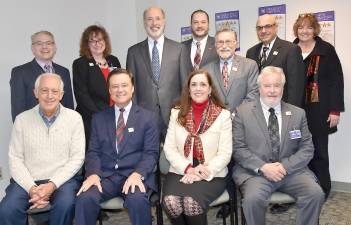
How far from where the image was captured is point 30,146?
3.06 m

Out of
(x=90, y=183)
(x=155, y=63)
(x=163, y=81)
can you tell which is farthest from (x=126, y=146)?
(x=155, y=63)

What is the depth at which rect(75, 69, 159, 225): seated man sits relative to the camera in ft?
9.70

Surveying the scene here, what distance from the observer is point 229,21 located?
4.95m

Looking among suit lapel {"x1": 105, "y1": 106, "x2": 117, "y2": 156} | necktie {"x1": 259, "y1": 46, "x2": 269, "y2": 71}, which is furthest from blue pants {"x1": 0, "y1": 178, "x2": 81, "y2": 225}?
necktie {"x1": 259, "y1": 46, "x2": 269, "y2": 71}

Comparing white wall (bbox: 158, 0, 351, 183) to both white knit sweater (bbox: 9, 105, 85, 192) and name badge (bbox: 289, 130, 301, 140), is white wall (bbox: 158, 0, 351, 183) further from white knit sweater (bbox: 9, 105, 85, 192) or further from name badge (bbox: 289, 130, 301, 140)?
white knit sweater (bbox: 9, 105, 85, 192)

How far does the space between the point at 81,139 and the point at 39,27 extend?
2003 millimetres

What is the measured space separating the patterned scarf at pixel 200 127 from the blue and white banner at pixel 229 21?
2073 millimetres

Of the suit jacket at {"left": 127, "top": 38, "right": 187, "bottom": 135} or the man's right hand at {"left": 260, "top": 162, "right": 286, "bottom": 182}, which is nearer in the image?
the man's right hand at {"left": 260, "top": 162, "right": 286, "bottom": 182}

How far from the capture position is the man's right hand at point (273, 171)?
288 cm

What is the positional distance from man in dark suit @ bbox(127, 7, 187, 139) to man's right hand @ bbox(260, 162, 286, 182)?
106 cm

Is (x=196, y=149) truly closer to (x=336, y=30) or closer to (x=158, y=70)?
(x=158, y=70)

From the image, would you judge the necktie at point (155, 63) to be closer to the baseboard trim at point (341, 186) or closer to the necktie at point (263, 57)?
the necktie at point (263, 57)

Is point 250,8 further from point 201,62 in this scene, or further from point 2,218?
point 2,218

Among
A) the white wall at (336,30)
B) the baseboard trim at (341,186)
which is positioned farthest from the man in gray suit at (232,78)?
the baseboard trim at (341,186)
